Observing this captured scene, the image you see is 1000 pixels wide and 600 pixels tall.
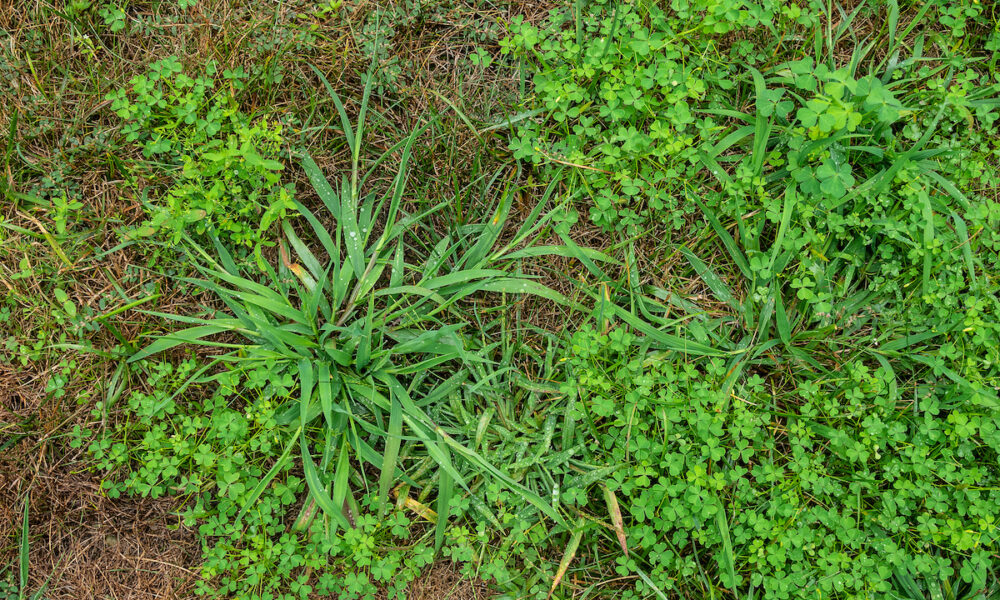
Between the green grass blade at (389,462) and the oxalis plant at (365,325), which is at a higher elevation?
the oxalis plant at (365,325)

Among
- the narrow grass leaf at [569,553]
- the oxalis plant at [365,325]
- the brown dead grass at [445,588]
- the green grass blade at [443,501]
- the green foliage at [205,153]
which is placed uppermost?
the green foliage at [205,153]

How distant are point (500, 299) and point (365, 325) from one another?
616mm

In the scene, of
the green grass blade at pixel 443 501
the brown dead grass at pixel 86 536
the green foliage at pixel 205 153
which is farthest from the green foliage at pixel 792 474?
the brown dead grass at pixel 86 536

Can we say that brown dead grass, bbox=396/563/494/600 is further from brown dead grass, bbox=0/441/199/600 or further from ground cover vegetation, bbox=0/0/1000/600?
brown dead grass, bbox=0/441/199/600

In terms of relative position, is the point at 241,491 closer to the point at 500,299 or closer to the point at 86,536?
the point at 86,536

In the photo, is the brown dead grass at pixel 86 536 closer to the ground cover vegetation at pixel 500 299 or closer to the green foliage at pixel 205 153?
the ground cover vegetation at pixel 500 299

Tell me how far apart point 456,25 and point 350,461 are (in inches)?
80.7

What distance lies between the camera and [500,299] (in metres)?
2.83

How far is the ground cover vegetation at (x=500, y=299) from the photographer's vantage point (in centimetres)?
263

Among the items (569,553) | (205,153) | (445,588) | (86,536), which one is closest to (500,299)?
(569,553)

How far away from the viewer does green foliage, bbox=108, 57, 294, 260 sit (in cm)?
265

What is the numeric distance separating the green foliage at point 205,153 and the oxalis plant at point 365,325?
0.12 meters

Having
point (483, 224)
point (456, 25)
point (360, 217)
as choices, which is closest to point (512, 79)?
point (456, 25)

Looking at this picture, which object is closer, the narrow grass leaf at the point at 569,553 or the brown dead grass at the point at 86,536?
the narrow grass leaf at the point at 569,553
